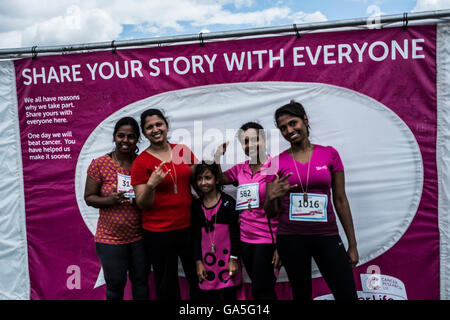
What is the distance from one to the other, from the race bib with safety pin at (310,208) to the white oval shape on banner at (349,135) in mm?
729

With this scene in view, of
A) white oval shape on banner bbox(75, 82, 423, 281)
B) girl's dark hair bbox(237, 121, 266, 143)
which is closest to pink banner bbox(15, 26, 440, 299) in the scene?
white oval shape on banner bbox(75, 82, 423, 281)

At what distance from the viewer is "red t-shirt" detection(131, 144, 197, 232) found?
9.25 ft

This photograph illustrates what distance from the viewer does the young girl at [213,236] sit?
2990 mm

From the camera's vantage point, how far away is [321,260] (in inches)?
102

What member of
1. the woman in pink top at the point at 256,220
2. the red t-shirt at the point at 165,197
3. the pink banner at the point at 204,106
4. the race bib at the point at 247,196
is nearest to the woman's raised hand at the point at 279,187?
the woman in pink top at the point at 256,220

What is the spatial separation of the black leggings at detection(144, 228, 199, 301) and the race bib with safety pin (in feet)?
2.94

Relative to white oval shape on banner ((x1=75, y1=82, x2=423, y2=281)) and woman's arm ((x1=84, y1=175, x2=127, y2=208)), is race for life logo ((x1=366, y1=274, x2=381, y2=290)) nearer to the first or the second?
white oval shape on banner ((x1=75, y1=82, x2=423, y2=281))

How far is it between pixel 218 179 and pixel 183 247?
0.63 meters

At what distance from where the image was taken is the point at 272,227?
281 cm

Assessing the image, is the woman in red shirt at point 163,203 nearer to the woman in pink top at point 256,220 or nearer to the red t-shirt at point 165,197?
the red t-shirt at point 165,197

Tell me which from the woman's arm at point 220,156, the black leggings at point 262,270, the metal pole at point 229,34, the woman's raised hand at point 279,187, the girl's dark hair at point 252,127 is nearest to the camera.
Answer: the woman's raised hand at point 279,187

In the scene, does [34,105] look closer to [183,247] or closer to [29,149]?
[29,149]

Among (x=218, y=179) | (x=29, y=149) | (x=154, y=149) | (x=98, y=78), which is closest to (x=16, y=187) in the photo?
(x=29, y=149)

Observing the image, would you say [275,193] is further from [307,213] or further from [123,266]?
[123,266]
